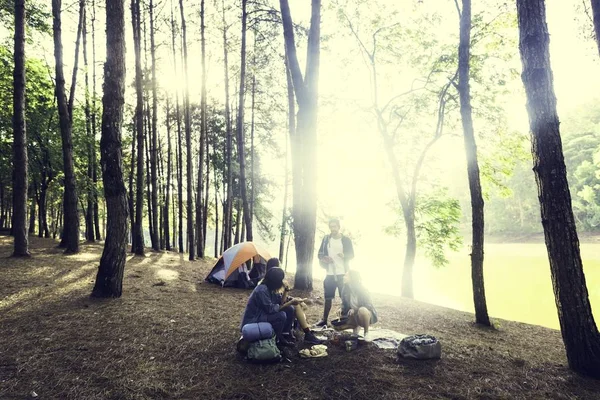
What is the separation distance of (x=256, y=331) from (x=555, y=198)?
4.56 m

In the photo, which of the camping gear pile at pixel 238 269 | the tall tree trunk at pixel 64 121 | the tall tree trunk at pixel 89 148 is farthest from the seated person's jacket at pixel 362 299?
the tall tree trunk at pixel 89 148

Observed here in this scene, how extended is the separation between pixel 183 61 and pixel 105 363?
1423cm

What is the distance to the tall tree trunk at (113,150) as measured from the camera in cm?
703

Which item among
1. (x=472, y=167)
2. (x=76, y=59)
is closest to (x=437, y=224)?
(x=472, y=167)

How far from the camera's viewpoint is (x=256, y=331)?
483cm

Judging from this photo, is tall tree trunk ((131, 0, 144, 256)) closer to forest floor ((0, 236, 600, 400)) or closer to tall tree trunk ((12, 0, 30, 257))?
tall tree trunk ((12, 0, 30, 257))

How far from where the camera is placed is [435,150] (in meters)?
15.9

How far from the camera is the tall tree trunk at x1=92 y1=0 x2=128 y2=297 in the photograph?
7.03 m

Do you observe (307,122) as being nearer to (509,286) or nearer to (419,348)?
(419,348)

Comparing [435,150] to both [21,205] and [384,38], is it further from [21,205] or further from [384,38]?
[21,205]

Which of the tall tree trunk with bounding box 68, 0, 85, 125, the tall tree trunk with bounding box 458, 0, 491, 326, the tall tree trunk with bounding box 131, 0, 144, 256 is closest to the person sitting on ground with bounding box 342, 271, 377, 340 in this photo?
the tall tree trunk with bounding box 458, 0, 491, 326

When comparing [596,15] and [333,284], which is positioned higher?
[596,15]

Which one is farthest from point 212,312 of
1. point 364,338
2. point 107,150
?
point 107,150

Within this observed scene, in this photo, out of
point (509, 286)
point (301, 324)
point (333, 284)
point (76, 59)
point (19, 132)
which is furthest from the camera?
point (509, 286)
